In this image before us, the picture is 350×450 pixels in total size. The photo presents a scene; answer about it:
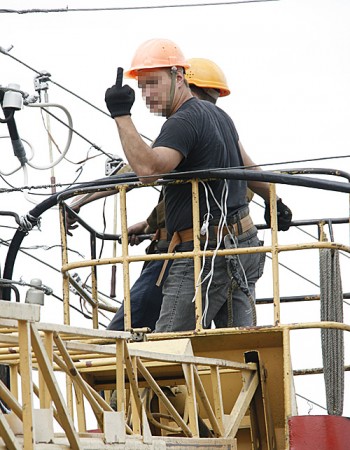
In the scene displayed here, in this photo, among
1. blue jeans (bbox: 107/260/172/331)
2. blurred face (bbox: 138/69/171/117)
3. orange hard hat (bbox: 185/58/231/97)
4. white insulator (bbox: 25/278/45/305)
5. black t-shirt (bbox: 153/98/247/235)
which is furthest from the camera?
orange hard hat (bbox: 185/58/231/97)

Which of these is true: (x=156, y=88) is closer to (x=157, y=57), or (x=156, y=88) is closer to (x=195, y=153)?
(x=157, y=57)

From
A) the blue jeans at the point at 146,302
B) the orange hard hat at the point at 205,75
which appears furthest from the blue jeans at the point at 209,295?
the orange hard hat at the point at 205,75

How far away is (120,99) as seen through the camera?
322 inches

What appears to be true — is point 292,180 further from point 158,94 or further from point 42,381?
point 42,381

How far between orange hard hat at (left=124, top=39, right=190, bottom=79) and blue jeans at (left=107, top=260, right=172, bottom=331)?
1.42m

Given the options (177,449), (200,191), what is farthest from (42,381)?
(200,191)

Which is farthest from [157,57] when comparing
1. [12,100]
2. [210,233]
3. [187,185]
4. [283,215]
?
[283,215]

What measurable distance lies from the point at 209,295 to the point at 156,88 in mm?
1474

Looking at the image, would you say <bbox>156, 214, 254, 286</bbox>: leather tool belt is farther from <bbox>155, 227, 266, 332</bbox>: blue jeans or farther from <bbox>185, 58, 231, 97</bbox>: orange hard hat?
<bbox>185, 58, 231, 97</bbox>: orange hard hat

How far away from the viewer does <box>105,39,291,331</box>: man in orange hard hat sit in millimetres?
8656

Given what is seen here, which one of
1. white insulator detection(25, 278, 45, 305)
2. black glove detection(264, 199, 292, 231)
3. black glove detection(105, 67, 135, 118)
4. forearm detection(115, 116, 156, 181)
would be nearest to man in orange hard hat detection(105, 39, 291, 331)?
forearm detection(115, 116, 156, 181)

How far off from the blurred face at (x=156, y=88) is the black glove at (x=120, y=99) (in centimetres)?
70

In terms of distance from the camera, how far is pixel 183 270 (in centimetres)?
880

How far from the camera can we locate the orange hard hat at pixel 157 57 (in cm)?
902
